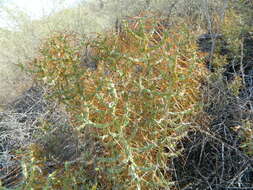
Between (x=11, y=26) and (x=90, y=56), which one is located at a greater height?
(x=90, y=56)

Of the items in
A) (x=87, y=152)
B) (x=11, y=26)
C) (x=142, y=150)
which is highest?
(x=142, y=150)

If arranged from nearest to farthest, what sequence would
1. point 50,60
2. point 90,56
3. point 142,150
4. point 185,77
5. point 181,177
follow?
point 142,150 < point 185,77 < point 50,60 < point 181,177 < point 90,56

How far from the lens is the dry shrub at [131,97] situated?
173 centimetres

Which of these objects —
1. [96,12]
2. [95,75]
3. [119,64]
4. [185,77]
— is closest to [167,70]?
[185,77]

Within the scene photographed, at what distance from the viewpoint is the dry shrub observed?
1731 millimetres

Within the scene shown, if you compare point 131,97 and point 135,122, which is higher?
point 131,97

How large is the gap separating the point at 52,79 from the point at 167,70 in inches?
36.3

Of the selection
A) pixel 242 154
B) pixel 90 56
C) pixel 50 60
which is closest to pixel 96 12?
pixel 90 56

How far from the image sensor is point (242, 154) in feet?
7.22

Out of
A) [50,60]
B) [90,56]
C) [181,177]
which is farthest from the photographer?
[90,56]

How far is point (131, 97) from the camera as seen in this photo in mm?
1955

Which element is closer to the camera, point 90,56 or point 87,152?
point 87,152

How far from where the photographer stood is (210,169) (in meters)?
2.39

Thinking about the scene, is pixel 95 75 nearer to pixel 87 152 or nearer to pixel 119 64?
pixel 119 64
